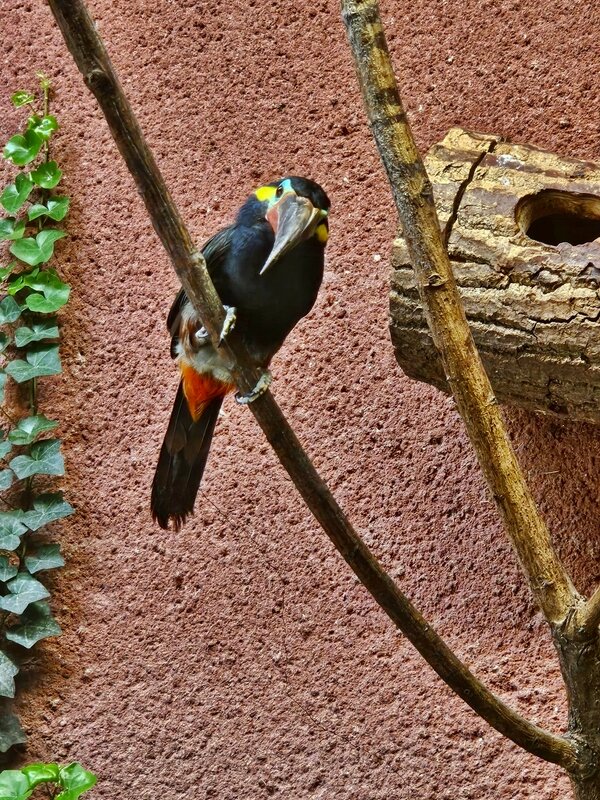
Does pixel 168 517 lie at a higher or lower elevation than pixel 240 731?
higher

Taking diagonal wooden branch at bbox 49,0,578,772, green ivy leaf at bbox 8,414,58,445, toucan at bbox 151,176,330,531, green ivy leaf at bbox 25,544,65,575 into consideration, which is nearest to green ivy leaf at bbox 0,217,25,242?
green ivy leaf at bbox 8,414,58,445

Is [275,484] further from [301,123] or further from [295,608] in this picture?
[301,123]

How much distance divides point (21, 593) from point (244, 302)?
32.8 inches

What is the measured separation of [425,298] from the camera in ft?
4.66

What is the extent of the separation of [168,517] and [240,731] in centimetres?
46

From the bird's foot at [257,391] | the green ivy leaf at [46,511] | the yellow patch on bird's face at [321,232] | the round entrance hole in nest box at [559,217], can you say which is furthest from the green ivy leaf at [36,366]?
the round entrance hole in nest box at [559,217]

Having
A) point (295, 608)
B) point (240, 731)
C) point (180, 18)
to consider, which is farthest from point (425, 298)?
point (180, 18)

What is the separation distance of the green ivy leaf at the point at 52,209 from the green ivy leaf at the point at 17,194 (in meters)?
0.03

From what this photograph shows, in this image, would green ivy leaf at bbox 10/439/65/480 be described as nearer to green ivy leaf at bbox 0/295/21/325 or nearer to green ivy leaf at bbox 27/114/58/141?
green ivy leaf at bbox 0/295/21/325

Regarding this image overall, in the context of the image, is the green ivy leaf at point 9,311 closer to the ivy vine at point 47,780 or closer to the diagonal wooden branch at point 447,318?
the ivy vine at point 47,780

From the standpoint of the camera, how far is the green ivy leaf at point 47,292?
2.31m

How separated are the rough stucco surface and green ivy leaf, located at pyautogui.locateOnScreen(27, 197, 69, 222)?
0.06 metres

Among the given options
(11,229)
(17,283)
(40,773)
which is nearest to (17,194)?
(11,229)

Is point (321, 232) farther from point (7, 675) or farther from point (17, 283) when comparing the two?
point (7, 675)
